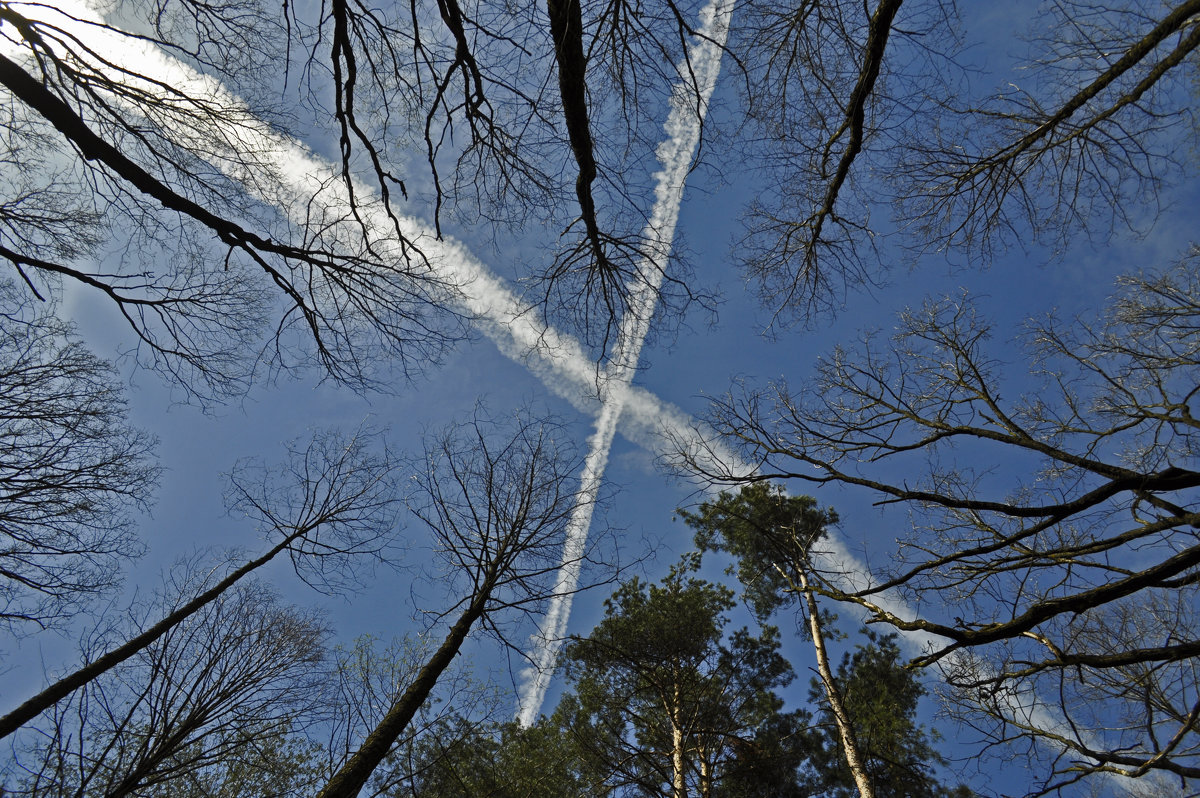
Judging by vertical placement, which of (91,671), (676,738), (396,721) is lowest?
(91,671)

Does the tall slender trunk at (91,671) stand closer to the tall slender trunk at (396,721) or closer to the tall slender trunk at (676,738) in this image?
the tall slender trunk at (396,721)

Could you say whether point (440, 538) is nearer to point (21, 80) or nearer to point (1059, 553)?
point (21, 80)

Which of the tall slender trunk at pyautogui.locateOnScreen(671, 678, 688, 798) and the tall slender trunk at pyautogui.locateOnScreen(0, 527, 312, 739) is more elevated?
the tall slender trunk at pyautogui.locateOnScreen(671, 678, 688, 798)

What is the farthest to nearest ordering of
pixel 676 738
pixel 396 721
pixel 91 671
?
pixel 676 738 < pixel 91 671 < pixel 396 721

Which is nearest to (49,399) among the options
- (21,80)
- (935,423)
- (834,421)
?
(21,80)

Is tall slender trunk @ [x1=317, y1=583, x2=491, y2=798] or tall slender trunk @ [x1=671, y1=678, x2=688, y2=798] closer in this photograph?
tall slender trunk @ [x1=317, y1=583, x2=491, y2=798]

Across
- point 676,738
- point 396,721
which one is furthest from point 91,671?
point 676,738

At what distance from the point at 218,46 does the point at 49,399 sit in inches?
176

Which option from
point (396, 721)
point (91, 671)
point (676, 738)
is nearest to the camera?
point (396, 721)

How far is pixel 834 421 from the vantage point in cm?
442

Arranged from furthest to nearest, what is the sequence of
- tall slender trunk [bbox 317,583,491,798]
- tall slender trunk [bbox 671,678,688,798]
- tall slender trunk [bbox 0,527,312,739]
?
tall slender trunk [bbox 671,678,688,798] → tall slender trunk [bbox 0,527,312,739] → tall slender trunk [bbox 317,583,491,798]

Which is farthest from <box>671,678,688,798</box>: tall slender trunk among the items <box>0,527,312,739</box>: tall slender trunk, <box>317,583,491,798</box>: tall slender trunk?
<box>0,527,312,739</box>: tall slender trunk

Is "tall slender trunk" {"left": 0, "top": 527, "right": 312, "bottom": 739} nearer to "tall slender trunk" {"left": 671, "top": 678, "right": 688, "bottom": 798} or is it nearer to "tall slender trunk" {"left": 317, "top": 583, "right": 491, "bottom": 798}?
"tall slender trunk" {"left": 317, "top": 583, "right": 491, "bottom": 798}

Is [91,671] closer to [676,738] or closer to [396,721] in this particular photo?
[396,721]
